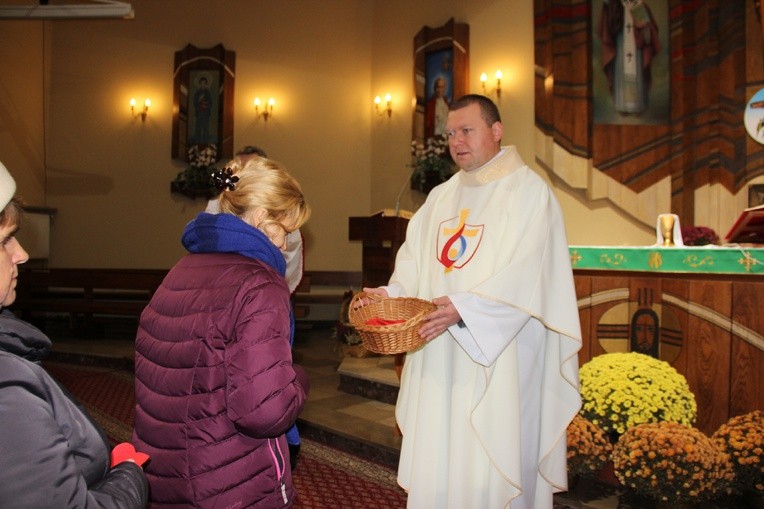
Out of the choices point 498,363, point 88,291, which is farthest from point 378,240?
point 88,291

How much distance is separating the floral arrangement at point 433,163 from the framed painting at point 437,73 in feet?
0.96

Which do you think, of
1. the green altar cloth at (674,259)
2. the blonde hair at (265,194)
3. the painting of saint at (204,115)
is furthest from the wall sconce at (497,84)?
the blonde hair at (265,194)

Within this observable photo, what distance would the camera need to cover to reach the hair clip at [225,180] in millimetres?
1633

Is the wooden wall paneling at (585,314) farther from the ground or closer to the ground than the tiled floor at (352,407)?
farther from the ground

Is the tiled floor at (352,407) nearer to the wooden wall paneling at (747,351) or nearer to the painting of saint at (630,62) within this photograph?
the wooden wall paneling at (747,351)

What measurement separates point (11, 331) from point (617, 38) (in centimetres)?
675

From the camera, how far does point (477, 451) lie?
2.33 meters

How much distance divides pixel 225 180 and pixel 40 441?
35.2 inches

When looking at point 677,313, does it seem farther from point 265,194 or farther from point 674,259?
point 265,194

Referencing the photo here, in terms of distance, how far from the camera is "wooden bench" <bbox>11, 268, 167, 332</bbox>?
23.8 ft

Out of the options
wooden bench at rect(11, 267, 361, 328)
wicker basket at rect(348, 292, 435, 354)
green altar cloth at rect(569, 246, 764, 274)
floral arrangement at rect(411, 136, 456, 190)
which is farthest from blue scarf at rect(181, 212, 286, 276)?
floral arrangement at rect(411, 136, 456, 190)

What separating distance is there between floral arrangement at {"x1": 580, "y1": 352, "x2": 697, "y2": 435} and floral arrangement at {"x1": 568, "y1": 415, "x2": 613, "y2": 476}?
5.3 inches

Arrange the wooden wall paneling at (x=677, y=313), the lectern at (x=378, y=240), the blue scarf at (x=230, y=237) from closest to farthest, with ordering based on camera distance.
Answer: the blue scarf at (x=230, y=237)
the wooden wall paneling at (x=677, y=313)
the lectern at (x=378, y=240)

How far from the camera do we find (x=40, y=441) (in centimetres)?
91
